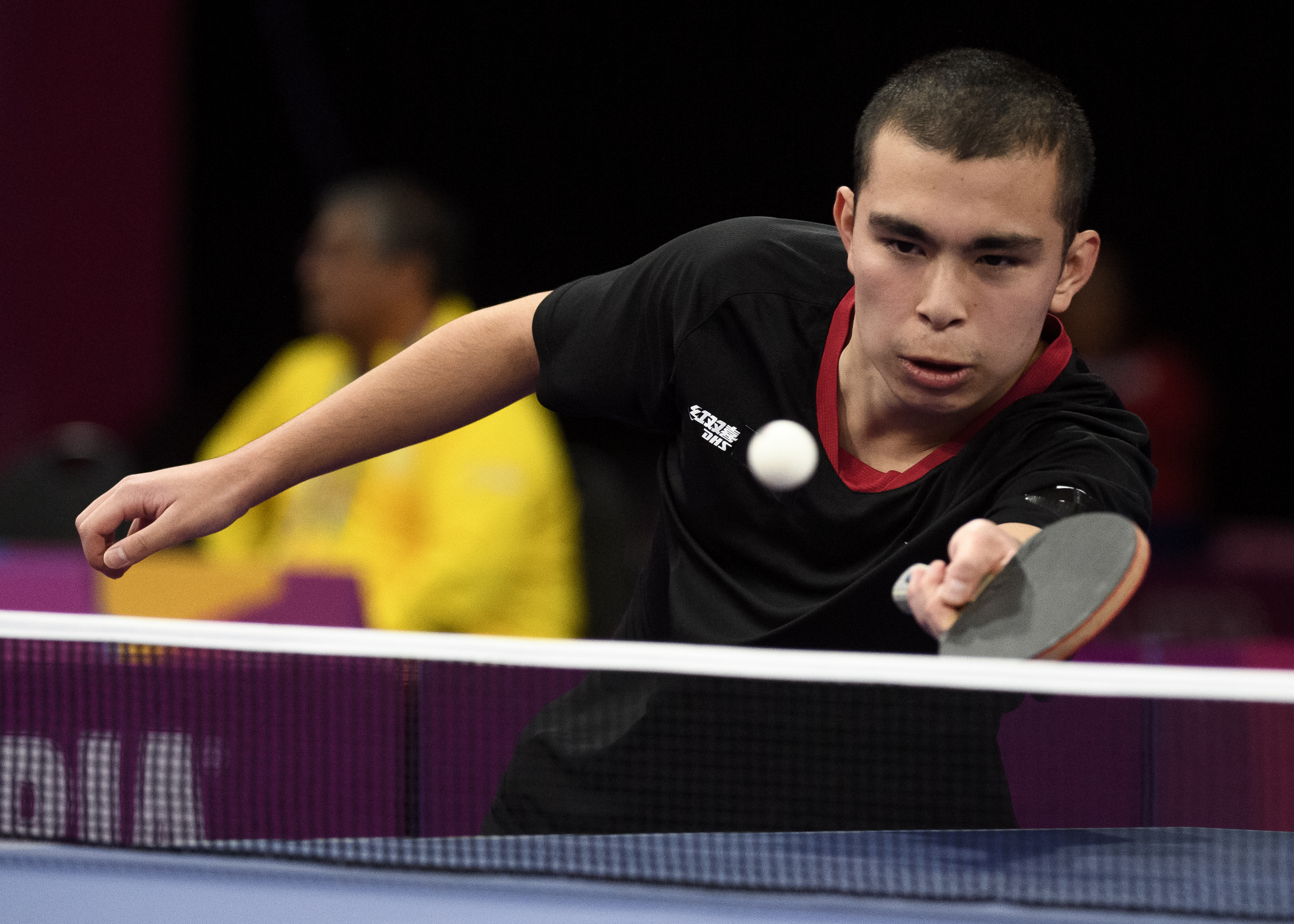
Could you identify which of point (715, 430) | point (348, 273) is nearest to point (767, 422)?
point (715, 430)

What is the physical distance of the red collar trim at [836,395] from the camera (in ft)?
5.51

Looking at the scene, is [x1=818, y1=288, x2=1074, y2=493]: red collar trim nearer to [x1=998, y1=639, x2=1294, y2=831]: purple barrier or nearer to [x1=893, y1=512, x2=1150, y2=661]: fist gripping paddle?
[x1=893, y1=512, x2=1150, y2=661]: fist gripping paddle

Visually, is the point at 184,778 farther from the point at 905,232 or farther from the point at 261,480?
the point at 905,232

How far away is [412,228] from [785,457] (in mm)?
2357

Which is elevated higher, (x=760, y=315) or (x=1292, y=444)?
(x=760, y=315)

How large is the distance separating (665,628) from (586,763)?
22cm

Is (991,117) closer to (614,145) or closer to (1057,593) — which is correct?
(1057,593)

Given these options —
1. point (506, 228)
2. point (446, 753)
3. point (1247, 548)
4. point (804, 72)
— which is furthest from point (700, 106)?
point (446, 753)

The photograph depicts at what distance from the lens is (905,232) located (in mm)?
1580

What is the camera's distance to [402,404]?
1.88 metres

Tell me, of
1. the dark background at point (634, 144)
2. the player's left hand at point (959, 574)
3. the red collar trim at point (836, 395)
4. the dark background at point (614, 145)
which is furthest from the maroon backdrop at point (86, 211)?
the player's left hand at point (959, 574)

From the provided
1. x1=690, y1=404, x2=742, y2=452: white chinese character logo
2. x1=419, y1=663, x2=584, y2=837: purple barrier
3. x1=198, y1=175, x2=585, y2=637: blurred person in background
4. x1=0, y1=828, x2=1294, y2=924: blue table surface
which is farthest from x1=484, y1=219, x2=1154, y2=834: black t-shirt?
x1=198, y1=175, x2=585, y2=637: blurred person in background

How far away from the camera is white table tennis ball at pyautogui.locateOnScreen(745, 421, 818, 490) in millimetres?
1716

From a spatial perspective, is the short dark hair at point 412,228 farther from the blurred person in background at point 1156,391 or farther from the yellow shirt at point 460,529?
the blurred person in background at point 1156,391
